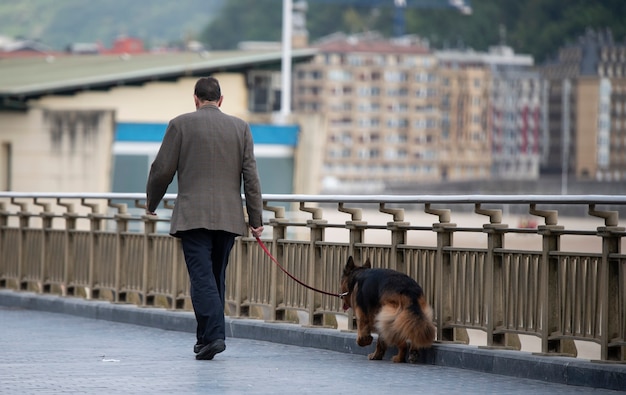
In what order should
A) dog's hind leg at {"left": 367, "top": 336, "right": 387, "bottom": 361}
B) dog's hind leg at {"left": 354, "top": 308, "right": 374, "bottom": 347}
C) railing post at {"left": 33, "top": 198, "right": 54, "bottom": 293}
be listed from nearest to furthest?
dog's hind leg at {"left": 367, "top": 336, "right": 387, "bottom": 361}, dog's hind leg at {"left": 354, "top": 308, "right": 374, "bottom": 347}, railing post at {"left": 33, "top": 198, "right": 54, "bottom": 293}

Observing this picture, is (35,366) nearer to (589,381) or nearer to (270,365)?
(270,365)

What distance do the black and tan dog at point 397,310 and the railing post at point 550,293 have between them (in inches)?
37.3

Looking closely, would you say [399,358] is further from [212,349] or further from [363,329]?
[212,349]

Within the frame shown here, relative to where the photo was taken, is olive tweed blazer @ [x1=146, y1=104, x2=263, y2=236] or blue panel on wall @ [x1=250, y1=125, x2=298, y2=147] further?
blue panel on wall @ [x1=250, y1=125, x2=298, y2=147]

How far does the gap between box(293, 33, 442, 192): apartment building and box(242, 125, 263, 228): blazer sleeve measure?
16810cm

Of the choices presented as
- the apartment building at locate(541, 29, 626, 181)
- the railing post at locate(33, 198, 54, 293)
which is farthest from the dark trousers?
the apartment building at locate(541, 29, 626, 181)

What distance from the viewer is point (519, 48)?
19225cm

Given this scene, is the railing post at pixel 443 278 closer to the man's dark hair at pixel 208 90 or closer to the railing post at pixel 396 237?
the railing post at pixel 396 237

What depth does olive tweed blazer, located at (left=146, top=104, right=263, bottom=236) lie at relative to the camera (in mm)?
11695

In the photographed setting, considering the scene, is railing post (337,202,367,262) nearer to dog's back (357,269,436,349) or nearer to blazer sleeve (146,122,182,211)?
dog's back (357,269,436,349)

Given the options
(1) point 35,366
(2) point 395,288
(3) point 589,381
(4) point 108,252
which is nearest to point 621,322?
(3) point 589,381

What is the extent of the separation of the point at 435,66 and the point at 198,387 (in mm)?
174335

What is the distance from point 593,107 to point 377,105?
2461 centimetres

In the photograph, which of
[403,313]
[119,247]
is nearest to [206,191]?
[403,313]
